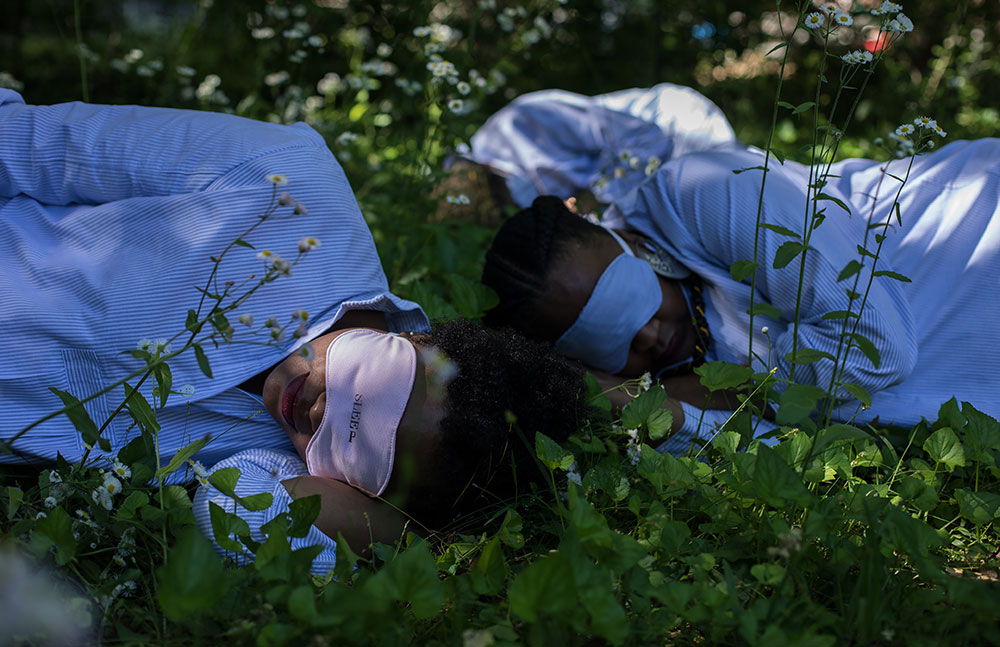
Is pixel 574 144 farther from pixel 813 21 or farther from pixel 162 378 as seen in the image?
pixel 162 378

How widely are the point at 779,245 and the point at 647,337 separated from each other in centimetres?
49

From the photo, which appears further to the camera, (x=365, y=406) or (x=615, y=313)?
(x=615, y=313)

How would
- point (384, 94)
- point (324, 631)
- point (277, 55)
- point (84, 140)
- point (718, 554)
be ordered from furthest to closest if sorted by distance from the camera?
point (384, 94) → point (277, 55) → point (84, 140) → point (718, 554) → point (324, 631)

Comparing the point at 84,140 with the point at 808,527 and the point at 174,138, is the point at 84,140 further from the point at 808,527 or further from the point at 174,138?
the point at 808,527

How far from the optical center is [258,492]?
192 centimetres

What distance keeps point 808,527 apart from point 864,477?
73 cm

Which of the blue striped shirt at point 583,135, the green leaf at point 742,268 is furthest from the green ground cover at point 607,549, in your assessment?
the blue striped shirt at point 583,135

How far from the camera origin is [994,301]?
2.52 meters

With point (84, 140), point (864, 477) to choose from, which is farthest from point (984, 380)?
point (84, 140)

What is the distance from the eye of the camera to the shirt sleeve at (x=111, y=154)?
7.49 ft

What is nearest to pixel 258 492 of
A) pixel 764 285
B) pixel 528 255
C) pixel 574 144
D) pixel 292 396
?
pixel 292 396

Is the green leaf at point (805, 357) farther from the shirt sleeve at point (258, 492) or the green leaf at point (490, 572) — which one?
the shirt sleeve at point (258, 492)

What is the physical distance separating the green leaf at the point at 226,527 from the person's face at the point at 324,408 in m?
0.33

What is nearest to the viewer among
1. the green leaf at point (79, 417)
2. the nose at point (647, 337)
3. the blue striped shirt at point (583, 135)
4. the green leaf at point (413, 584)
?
the green leaf at point (413, 584)
